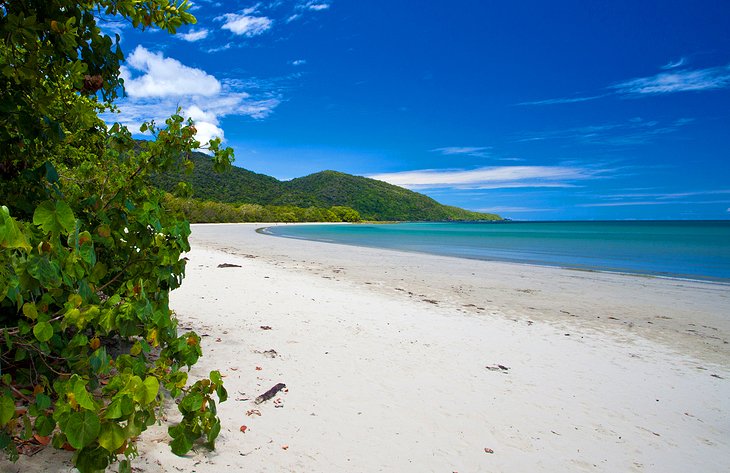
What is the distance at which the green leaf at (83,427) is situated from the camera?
1672 mm

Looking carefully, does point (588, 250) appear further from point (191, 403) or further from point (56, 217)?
point (56, 217)

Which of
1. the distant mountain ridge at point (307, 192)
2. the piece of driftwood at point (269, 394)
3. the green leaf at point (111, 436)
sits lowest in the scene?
the piece of driftwood at point (269, 394)

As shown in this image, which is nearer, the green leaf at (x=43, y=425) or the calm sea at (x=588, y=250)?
the green leaf at (x=43, y=425)

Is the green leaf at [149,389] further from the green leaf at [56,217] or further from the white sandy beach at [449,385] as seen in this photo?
the white sandy beach at [449,385]

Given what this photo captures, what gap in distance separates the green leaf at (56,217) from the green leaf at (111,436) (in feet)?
2.76

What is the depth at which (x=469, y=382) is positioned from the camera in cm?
479

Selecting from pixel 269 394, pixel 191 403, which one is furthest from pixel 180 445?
pixel 269 394

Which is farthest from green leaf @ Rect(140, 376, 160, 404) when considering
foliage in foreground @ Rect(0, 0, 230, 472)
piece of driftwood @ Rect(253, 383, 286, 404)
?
piece of driftwood @ Rect(253, 383, 286, 404)

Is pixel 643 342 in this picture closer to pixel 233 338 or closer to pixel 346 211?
pixel 233 338

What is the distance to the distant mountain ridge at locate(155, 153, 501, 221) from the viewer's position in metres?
119

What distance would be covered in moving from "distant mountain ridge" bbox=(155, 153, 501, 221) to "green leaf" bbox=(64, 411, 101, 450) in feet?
342

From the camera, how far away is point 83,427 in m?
1.70

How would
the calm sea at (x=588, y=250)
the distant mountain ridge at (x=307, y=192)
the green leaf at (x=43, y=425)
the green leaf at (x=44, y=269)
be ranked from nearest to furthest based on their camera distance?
the green leaf at (x=44, y=269), the green leaf at (x=43, y=425), the calm sea at (x=588, y=250), the distant mountain ridge at (x=307, y=192)

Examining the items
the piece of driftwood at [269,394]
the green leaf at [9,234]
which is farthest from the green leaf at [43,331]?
the piece of driftwood at [269,394]
